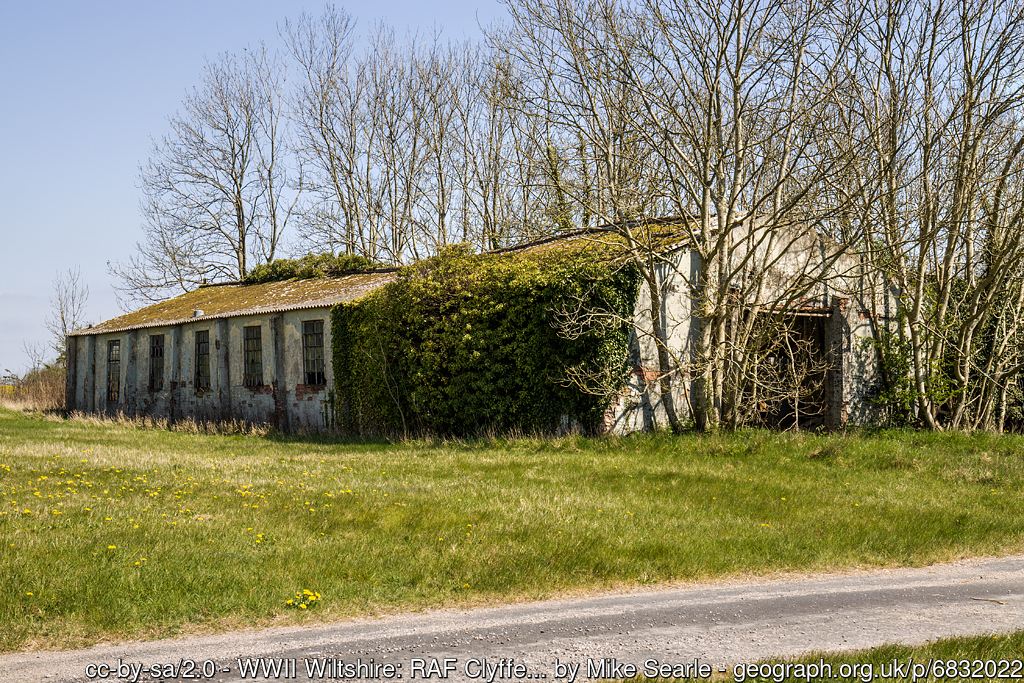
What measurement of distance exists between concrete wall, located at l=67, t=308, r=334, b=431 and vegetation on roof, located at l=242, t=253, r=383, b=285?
4.58 metres

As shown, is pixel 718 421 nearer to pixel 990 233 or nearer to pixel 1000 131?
pixel 990 233

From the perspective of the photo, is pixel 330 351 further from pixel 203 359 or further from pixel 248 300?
pixel 248 300

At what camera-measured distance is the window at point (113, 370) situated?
28766 mm

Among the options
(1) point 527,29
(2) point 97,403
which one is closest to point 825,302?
(1) point 527,29

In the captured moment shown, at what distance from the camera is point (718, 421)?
51.2 ft

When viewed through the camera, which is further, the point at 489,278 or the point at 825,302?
the point at 825,302

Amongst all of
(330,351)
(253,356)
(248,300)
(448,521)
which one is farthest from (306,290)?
(448,521)

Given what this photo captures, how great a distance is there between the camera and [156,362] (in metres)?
27.2

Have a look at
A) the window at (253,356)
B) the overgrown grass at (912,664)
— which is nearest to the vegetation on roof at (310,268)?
the window at (253,356)

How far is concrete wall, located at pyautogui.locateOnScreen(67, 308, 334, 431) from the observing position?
2219cm

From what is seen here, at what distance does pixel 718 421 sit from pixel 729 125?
5.90 meters

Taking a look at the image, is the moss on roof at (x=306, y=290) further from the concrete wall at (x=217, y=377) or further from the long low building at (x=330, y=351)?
the concrete wall at (x=217, y=377)

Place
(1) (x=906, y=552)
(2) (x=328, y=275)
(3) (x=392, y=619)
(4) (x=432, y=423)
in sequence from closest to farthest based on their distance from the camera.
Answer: (3) (x=392, y=619) < (1) (x=906, y=552) < (4) (x=432, y=423) < (2) (x=328, y=275)

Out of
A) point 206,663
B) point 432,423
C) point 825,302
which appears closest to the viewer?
point 206,663
